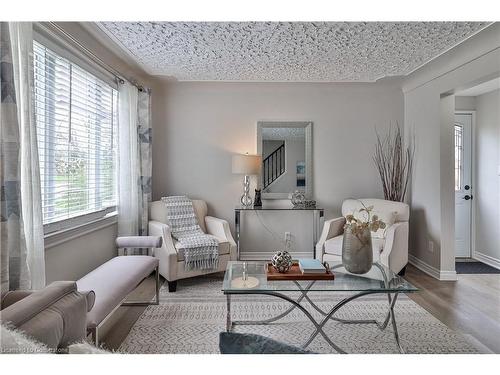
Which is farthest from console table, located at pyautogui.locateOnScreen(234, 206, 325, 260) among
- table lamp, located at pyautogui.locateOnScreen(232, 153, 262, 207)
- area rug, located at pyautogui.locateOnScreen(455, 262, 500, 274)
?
area rug, located at pyautogui.locateOnScreen(455, 262, 500, 274)

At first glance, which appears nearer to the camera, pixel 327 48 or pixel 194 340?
pixel 194 340

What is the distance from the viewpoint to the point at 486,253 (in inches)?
158

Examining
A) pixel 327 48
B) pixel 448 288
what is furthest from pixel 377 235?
pixel 327 48

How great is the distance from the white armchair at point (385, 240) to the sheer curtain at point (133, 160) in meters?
2.01

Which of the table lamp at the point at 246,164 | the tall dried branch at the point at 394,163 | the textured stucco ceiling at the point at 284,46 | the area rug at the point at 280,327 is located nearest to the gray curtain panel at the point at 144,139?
the textured stucco ceiling at the point at 284,46

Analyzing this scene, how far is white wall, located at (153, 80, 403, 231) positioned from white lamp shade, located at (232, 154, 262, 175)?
1.29 feet

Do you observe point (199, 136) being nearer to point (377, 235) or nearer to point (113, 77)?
point (113, 77)

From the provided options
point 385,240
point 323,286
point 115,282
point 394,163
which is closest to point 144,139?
point 115,282

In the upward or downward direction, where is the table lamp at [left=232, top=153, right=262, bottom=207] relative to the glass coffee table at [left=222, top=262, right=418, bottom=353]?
upward

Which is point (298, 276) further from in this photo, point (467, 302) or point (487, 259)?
point (487, 259)

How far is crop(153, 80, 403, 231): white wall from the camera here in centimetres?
399

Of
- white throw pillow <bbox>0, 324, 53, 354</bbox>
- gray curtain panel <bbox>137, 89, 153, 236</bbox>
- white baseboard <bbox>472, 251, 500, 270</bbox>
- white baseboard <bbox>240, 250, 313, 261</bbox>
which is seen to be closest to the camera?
white throw pillow <bbox>0, 324, 53, 354</bbox>

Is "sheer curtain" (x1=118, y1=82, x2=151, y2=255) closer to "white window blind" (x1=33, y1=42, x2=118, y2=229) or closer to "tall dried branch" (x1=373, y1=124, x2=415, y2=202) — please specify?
"white window blind" (x1=33, y1=42, x2=118, y2=229)
